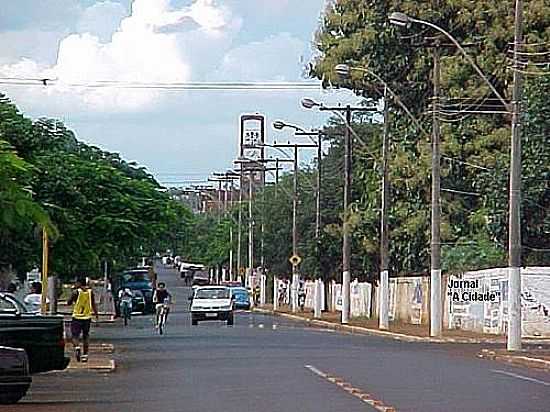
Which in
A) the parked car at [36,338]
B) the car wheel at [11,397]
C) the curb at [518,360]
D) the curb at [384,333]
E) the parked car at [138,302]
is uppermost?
the parked car at [138,302]

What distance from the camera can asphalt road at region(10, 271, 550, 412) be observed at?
71.9ft

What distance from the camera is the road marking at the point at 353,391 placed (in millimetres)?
20906

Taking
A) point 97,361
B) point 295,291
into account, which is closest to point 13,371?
point 97,361

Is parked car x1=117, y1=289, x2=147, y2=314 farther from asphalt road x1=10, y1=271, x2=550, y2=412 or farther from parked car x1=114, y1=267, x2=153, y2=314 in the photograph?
asphalt road x1=10, y1=271, x2=550, y2=412

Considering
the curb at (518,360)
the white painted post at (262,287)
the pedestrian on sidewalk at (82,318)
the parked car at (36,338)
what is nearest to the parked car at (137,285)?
the white painted post at (262,287)

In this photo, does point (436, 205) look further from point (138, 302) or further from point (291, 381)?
point (138, 302)

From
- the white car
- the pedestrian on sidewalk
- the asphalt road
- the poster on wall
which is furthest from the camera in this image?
the white car

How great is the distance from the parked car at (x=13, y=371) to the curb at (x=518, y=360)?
568 inches

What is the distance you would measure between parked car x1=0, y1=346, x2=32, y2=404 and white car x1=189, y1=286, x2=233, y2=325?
41882 mm

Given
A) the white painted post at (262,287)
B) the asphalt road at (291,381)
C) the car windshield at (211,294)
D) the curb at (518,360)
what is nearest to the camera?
the asphalt road at (291,381)

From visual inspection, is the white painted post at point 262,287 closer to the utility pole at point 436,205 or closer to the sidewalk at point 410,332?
the sidewalk at point 410,332

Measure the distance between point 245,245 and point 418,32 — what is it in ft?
214

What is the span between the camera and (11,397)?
21828 millimetres

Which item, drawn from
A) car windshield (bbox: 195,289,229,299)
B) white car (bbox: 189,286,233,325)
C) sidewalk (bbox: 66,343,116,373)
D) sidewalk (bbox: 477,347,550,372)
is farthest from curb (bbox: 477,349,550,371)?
car windshield (bbox: 195,289,229,299)
